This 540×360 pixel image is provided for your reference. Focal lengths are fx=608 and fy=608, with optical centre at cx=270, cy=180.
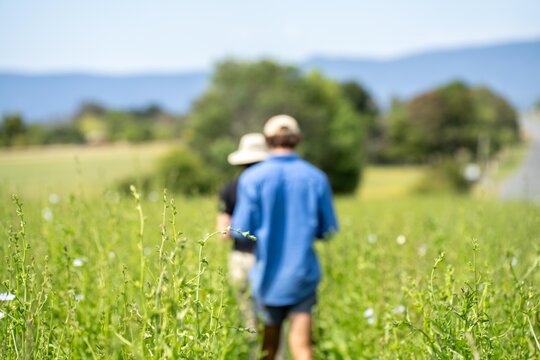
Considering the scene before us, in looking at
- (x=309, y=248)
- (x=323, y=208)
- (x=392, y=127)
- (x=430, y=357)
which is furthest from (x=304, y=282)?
(x=392, y=127)

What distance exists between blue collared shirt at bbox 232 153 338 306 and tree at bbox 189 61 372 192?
3303cm

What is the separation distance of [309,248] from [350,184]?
44.9 metres

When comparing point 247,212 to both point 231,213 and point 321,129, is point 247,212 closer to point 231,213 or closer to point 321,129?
point 231,213

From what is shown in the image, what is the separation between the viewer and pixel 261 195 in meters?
3.77

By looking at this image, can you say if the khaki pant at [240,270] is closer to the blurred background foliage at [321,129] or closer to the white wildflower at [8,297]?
the white wildflower at [8,297]

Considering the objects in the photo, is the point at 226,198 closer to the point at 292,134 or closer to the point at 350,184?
the point at 292,134

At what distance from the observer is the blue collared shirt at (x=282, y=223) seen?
3766mm

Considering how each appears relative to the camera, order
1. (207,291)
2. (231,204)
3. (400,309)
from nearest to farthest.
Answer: (207,291), (400,309), (231,204)

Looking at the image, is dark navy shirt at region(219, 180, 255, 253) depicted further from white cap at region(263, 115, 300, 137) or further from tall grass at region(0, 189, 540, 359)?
white cap at region(263, 115, 300, 137)

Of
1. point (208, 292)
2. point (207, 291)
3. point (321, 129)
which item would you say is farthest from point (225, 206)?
point (321, 129)

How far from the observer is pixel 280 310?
3893mm

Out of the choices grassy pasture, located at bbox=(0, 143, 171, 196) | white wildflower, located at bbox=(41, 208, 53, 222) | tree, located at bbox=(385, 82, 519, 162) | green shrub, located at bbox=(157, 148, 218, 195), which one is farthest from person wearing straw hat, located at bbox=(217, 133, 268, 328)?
tree, located at bbox=(385, 82, 519, 162)

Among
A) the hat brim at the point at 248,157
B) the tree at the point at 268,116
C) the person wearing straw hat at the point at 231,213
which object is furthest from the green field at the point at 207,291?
the tree at the point at 268,116

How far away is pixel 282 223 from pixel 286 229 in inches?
1.9
